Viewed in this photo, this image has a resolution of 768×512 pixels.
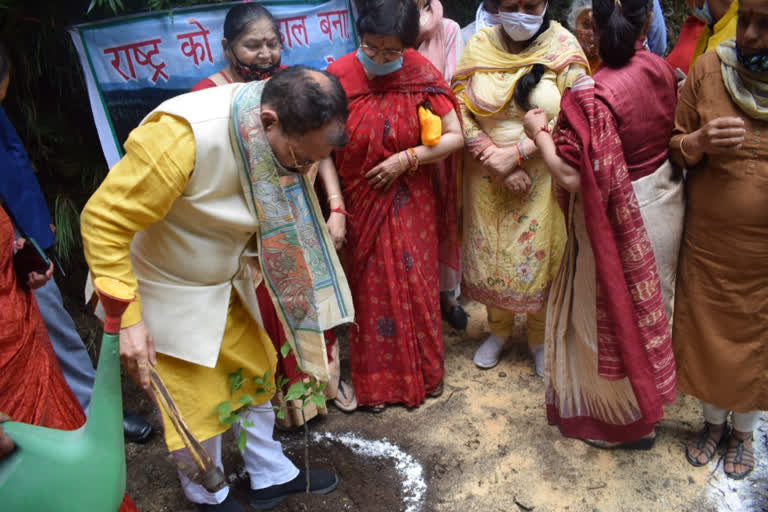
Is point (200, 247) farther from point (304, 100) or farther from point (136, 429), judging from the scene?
point (136, 429)

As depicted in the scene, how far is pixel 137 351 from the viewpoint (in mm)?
1489

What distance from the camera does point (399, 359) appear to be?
2.73 metres

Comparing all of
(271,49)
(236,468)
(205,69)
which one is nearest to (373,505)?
(236,468)

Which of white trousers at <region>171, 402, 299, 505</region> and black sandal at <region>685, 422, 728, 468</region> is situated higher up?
white trousers at <region>171, 402, 299, 505</region>

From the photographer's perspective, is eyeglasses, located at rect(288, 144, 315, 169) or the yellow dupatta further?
the yellow dupatta

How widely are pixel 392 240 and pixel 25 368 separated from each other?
1515mm

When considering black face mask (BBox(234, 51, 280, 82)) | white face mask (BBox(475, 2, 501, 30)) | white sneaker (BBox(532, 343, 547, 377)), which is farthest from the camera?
white face mask (BBox(475, 2, 501, 30))

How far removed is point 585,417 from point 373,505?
1.01m

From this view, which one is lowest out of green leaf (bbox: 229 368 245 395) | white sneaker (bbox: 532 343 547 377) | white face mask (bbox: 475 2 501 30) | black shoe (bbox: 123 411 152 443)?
white sneaker (bbox: 532 343 547 377)

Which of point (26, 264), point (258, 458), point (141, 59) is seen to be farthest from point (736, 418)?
point (141, 59)

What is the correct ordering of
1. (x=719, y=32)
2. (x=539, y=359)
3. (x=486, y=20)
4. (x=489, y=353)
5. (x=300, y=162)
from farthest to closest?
(x=486, y=20) < (x=489, y=353) < (x=539, y=359) < (x=719, y=32) < (x=300, y=162)

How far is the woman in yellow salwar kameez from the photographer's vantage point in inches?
97.2

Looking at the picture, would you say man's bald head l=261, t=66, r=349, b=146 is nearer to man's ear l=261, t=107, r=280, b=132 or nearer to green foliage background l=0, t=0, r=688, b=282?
man's ear l=261, t=107, r=280, b=132

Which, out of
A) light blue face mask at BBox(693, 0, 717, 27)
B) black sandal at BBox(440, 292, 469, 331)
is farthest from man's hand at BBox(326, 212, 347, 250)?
light blue face mask at BBox(693, 0, 717, 27)
